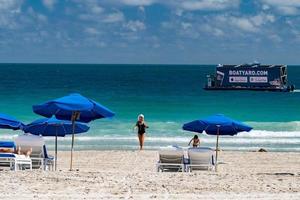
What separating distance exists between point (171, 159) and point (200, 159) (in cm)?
71

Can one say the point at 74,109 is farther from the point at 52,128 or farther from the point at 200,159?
the point at 200,159

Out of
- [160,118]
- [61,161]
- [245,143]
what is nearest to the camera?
[61,161]

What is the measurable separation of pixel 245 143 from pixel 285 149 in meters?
2.35

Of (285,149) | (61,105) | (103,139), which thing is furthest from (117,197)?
(103,139)

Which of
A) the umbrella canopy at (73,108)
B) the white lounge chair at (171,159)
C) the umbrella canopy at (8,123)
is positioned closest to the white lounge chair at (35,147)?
the umbrella canopy at (8,123)

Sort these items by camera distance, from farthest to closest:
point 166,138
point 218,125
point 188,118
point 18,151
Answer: point 188,118, point 166,138, point 218,125, point 18,151

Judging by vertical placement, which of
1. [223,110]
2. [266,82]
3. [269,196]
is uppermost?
[266,82]

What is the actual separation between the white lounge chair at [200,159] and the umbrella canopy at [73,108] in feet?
8.02

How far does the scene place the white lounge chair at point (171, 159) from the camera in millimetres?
15359

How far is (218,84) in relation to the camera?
73.8 metres

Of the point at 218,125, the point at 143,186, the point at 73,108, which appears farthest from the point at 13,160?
the point at 218,125

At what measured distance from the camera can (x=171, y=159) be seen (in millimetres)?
15461

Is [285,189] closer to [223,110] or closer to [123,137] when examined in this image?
[123,137]

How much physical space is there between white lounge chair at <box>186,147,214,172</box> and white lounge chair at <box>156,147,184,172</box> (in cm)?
24
